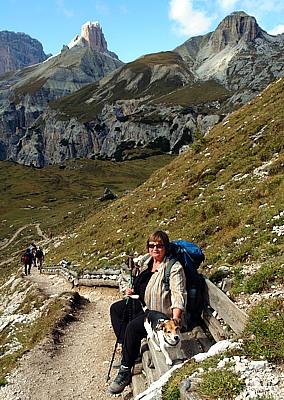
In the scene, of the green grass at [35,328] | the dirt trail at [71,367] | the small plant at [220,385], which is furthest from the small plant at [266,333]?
the green grass at [35,328]

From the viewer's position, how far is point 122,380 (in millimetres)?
8234

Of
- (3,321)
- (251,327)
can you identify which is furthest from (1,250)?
(251,327)

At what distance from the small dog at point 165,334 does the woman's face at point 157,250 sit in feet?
4.90

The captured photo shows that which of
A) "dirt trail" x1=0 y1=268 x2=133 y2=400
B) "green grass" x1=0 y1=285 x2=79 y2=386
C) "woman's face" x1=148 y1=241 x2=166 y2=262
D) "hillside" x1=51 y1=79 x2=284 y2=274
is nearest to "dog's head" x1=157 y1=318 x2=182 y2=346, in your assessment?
"woman's face" x1=148 y1=241 x2=166 y2=262

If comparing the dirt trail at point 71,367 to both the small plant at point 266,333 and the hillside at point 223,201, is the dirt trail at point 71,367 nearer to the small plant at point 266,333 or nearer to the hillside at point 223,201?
the small plant at point 266,333

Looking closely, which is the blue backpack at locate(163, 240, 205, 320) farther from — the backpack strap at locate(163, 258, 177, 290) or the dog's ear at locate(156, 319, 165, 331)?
the dog's ear at locate(156, 319, 165, 331)

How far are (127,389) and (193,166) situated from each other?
23063 millimetres

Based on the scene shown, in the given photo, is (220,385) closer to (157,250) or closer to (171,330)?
(171,330)

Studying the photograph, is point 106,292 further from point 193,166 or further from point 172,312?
point 193,166

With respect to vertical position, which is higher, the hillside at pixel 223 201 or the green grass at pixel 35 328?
the hillside at pixel 223 201

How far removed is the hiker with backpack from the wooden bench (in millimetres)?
379

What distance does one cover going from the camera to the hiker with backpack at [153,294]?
7.56m

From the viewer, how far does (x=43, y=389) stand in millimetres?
9742

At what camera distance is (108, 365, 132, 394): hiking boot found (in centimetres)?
819
